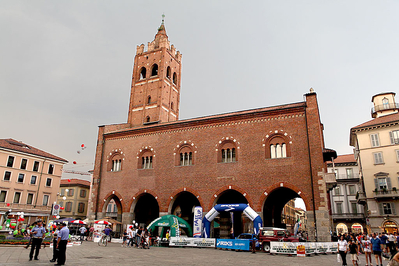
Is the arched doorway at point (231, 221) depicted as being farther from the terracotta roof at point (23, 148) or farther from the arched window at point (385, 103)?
the terracotta roof at point (23, 148)

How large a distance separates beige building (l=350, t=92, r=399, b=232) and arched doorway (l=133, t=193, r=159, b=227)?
24.5 metres

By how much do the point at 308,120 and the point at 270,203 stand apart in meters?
9.13

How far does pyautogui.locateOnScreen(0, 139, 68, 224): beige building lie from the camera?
3909 cm

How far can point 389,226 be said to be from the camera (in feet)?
112

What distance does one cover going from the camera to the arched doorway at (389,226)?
34.0 meters

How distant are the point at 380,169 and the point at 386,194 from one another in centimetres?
317

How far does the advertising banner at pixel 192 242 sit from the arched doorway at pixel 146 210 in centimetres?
1037

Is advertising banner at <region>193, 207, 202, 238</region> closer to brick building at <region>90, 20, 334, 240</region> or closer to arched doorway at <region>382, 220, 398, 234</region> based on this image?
brick building at <region>90, 20, 334, 240</region>

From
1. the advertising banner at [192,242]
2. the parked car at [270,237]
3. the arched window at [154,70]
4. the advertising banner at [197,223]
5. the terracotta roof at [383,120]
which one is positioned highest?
the arched window at [154,70]

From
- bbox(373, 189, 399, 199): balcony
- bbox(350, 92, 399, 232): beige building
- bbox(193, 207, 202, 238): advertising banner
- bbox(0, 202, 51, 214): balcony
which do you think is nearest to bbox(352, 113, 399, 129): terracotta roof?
bbox(350, 92, 399, 232): beige building

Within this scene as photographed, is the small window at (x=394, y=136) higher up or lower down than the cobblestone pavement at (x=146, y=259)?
higher up

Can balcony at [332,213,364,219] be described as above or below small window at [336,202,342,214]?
below

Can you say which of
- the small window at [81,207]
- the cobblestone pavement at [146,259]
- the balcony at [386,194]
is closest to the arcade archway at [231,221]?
the cobblestone pavement at [146,259]

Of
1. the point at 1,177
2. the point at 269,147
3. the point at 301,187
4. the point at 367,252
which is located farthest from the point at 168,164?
the point at 1,177
